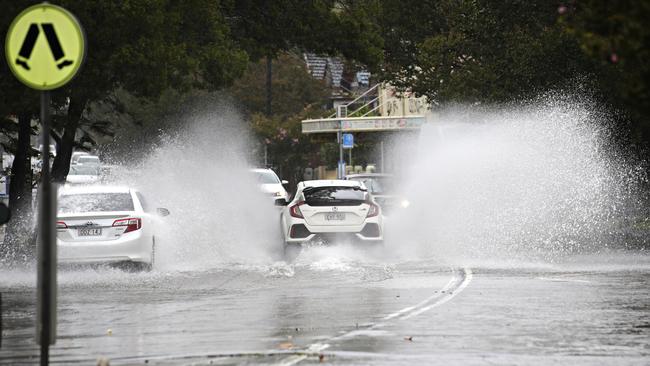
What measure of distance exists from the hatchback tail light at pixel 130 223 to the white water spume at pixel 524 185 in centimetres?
1073

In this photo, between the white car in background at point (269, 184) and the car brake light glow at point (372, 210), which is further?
the white car in background at point (269, 184)

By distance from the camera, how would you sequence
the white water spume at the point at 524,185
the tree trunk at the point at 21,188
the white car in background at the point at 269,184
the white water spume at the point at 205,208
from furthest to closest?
the white car in background at the point at 269,184
the white water spume at the point at 524,185
the tree trunk at the point at 21,188
the white water spume at the point at 205,208

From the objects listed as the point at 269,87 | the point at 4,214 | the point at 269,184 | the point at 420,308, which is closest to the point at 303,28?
the point at 269,184

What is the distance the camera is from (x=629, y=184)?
140 ft

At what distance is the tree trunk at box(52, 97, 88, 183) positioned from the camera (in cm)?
3422

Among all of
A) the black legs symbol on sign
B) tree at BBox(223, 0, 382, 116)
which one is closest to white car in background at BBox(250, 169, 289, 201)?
tree at BBox(223, 0, 382, 116)

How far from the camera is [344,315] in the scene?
17609 millimetres

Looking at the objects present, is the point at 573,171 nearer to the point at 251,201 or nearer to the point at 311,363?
the point at 251,201

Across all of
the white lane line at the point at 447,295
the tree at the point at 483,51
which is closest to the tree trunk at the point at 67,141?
the white lane line at the point at 447,295

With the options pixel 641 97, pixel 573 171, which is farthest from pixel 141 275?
pixel 573 171

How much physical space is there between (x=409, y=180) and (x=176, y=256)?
35.6 feet

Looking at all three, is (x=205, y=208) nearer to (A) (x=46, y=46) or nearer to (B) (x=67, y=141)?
(B) (x=67, y=141)

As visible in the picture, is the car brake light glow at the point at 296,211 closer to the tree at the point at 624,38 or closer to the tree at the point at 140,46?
the tree at the point at 140,46

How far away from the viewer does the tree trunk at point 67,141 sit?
3422cm
